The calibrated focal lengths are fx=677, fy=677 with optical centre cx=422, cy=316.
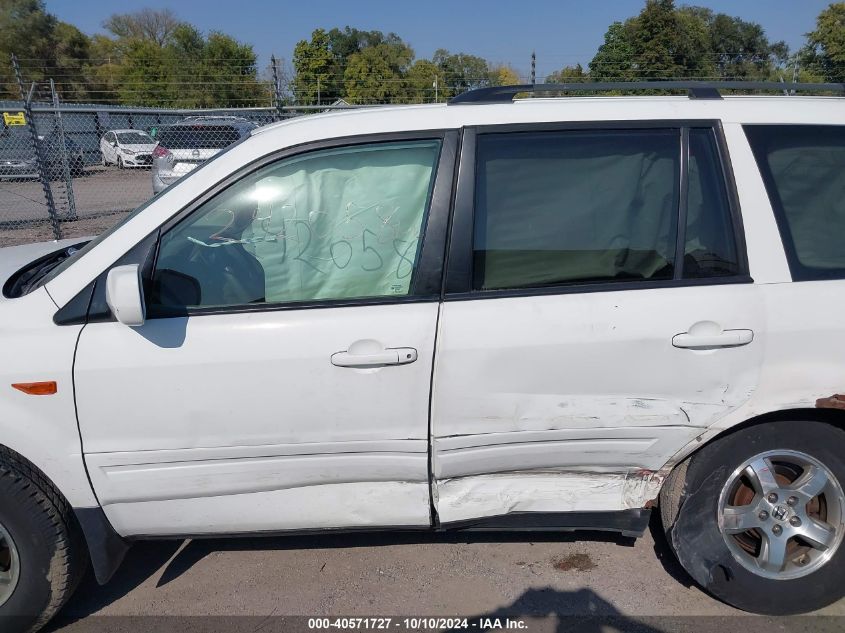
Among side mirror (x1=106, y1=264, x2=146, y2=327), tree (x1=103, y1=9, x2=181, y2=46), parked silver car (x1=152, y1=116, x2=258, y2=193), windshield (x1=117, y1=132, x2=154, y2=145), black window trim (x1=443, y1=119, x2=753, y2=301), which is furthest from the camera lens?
tree (x1=103, y1=9, x2=181, y2=46)

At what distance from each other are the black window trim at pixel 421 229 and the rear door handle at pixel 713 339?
885mm

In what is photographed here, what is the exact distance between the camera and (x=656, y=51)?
21.6 meters

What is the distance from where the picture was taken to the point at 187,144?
11.5 metres

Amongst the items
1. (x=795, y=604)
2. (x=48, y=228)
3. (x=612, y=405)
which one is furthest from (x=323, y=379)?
(x=48, y=228)

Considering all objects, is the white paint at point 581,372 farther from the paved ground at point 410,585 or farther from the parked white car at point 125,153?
the parked white car at point 125,153

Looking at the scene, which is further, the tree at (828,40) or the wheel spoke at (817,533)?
the tree at (828,40)

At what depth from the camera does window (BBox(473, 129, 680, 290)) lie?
8.23 ft

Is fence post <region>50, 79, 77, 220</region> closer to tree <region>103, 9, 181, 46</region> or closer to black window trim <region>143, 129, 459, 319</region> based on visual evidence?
black window trim <region>143, 129, 459, 319</region>

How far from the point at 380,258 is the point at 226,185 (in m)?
0.62

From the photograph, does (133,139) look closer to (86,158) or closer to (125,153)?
(125,153)

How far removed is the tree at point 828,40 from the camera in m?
29.7

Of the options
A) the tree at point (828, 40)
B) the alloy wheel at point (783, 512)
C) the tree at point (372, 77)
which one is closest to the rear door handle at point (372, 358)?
the alloy wheel at point (783, 512)

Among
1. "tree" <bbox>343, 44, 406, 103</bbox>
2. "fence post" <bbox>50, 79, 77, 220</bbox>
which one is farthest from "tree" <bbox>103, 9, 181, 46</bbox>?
"fence post" <bbox>50, 79, 77, 220</bbox>

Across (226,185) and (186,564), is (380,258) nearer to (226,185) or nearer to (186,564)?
(226,185)
